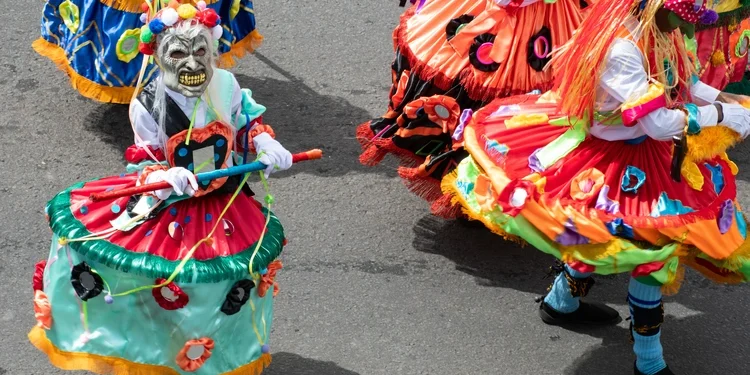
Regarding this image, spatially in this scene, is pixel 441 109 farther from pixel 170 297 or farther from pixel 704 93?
pixel 170 297

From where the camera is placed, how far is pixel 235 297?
4656mm

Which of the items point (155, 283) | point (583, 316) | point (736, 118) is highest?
point (736, 118)

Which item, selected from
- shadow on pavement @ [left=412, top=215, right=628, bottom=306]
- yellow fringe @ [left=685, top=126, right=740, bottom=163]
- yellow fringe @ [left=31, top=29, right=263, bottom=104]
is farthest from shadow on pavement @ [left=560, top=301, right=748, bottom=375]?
yellow fringe @ [left=31, top=29, right=263, bottom=104]

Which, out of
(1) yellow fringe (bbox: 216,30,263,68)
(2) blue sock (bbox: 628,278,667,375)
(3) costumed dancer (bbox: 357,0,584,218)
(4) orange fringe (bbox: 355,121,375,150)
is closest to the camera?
(2) blue sock (bbox: 628,278,667,375)

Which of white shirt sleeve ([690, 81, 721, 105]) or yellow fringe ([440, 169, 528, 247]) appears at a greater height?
white shirt sleeve ([690, 81, 721, 105])

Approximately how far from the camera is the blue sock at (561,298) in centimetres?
583

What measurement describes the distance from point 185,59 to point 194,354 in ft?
3.74

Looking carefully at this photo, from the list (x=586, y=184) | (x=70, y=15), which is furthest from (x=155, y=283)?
(x=70, y=15)

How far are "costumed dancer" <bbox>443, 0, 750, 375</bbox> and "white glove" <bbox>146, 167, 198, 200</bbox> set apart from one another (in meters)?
1.29

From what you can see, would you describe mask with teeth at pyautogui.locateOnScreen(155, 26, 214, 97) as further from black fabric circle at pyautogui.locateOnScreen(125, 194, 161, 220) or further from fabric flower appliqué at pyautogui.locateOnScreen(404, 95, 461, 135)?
fabric flower appliqué at pyautogui.locateOnScreen(404, 95, 461, 135)

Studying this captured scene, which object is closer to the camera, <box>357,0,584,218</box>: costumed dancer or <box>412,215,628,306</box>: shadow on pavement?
<box>357,0,584,218</box>: costumed dancer

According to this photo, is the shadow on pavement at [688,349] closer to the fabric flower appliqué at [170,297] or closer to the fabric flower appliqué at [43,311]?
the fabric flower appliqué at [170,297]

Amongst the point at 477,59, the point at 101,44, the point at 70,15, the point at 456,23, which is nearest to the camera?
the point at 477,59

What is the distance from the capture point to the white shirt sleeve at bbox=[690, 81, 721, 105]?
5148 mm
